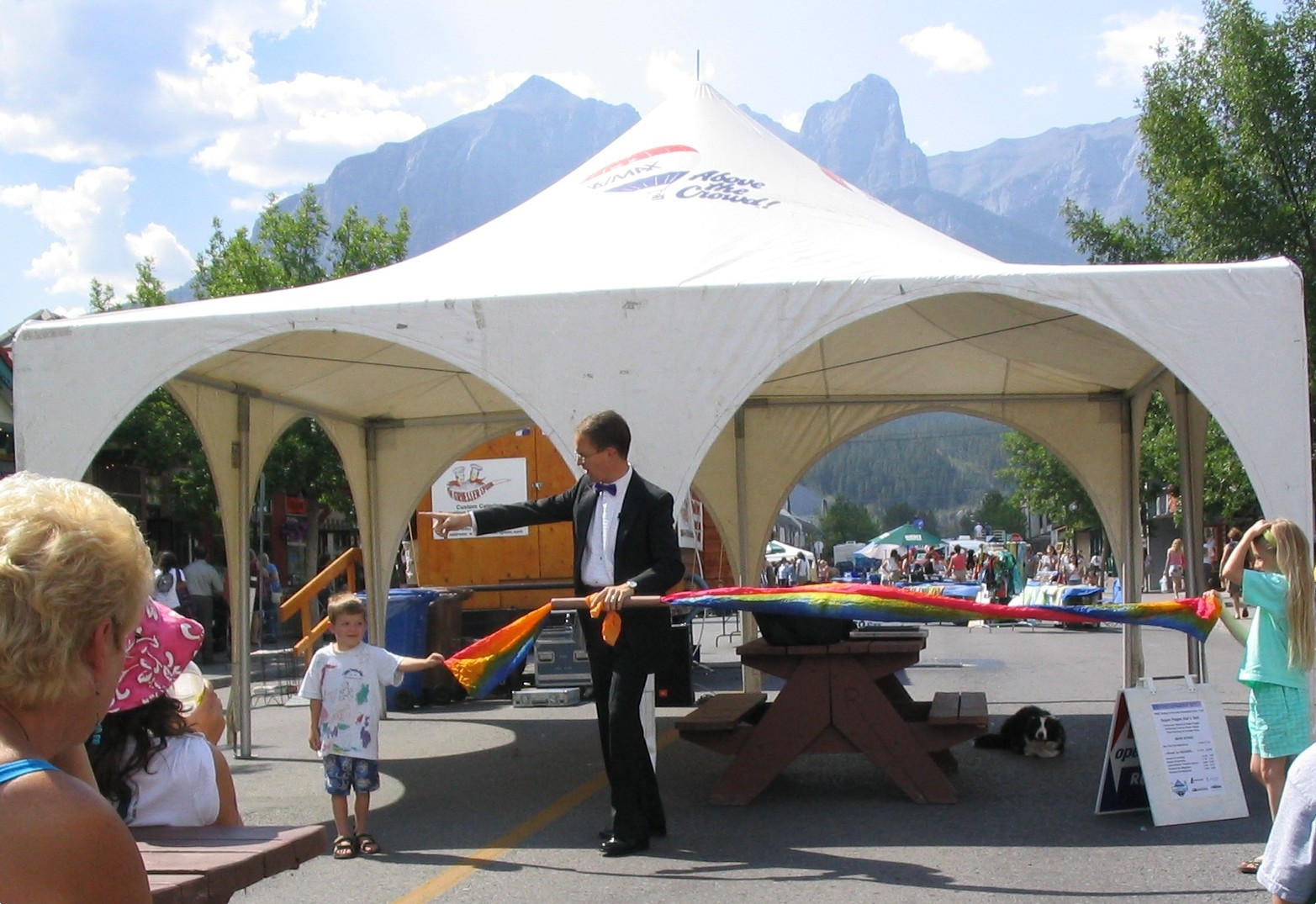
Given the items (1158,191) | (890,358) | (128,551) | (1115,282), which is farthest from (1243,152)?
(128,551)

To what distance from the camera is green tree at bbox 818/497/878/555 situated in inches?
6353

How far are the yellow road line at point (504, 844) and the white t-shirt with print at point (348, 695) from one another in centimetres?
70

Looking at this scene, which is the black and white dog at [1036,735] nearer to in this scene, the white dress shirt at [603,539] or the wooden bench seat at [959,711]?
the wooden bench seat at [959,711]

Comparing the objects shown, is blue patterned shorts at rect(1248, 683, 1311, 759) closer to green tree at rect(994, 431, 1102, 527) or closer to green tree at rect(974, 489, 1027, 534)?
green tree at rect(994, 431, 1102, 527)

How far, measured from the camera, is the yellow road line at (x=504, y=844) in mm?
5535

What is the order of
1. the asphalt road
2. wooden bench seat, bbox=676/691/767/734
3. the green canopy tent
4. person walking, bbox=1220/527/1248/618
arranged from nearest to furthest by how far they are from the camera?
Result: the asphalt road, person walking, bbox=1220/527/1248/618, wooden bench seat, bbox=676/691/767/734, the green canopy tent

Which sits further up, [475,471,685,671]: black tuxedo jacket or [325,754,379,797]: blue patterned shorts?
[475,471,685,671]: black tuxedo jacket

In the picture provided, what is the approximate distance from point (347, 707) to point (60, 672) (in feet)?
15.4

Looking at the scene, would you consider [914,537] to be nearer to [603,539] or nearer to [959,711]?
[959,711]

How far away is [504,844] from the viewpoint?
6461 millimetres

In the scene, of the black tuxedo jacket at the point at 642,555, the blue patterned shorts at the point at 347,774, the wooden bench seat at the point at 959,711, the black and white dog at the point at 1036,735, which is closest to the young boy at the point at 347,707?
the blue patterned shorts at the point at 347,774

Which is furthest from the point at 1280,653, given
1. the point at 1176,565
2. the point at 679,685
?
the point at 1176,565

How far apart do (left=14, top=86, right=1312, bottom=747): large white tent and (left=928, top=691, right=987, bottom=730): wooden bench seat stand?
6.12 ft

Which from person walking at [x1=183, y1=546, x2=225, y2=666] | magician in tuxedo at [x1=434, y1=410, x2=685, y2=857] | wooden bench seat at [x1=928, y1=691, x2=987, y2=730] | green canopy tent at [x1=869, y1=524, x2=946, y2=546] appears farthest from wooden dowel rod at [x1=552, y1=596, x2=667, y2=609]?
green canopy tent at [x1=869, y1=524, x2=946, y2=546]
